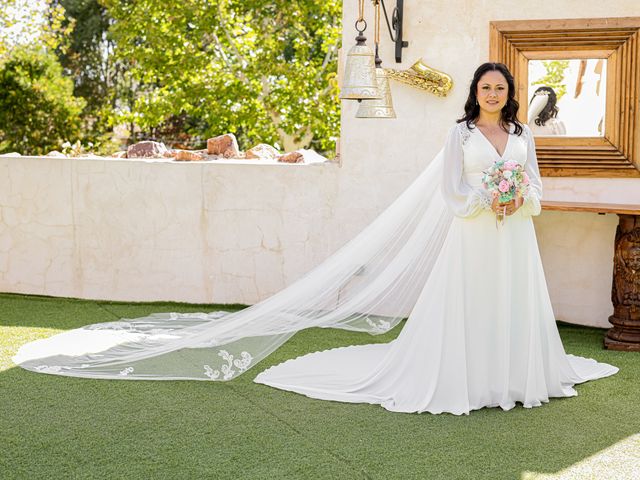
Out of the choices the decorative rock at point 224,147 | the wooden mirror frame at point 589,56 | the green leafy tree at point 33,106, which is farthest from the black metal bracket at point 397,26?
the green leafy tree at point 33,106

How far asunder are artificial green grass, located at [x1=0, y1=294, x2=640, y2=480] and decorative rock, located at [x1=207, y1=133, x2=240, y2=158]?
10.4ft

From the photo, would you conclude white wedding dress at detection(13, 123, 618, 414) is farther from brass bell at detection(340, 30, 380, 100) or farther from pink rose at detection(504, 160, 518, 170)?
brass bell at detection(340, 30, 380, 100)

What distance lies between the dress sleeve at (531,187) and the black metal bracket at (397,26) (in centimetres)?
195

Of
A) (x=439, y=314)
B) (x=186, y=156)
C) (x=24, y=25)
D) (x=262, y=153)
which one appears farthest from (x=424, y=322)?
(x=24, y=25)

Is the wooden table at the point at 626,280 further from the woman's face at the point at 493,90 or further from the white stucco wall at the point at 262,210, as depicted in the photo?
the woman's face at the point at 493,90

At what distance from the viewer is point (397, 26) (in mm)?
6660

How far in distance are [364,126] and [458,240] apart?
90.3 inches

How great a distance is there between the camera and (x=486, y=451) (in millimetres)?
4059

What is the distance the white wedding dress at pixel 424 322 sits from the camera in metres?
4.78

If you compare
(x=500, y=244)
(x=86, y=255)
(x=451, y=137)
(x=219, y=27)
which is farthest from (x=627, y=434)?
(x=219, y=27)

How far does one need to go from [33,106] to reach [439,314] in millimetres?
12789

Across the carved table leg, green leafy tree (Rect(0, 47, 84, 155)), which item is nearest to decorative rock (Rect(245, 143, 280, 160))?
the carved table leg

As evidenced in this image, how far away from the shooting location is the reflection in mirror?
6375 mm

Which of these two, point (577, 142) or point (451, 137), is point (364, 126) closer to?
point (577, 142)
